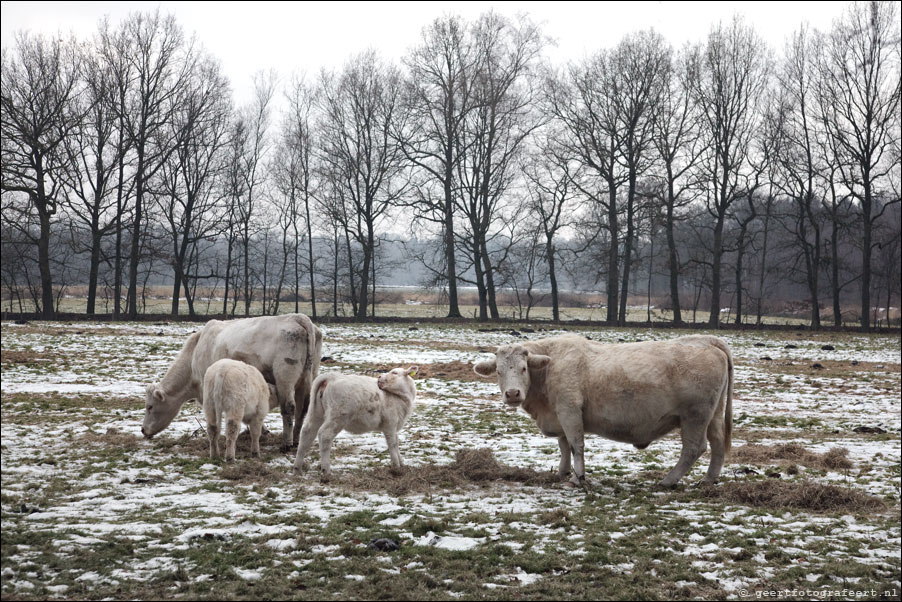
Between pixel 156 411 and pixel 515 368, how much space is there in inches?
223

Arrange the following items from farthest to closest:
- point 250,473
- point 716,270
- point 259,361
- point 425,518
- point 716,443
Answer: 1. point 716,270
2. point 259,361
3. point 716,443
4. point 250,473
5. point 425,518

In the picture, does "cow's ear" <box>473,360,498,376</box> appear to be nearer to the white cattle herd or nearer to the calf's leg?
the white cattle herd

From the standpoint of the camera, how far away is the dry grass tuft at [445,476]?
8.01 meters

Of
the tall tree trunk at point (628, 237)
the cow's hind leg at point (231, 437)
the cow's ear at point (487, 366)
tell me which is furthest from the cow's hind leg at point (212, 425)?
the tall tree trunk at point (628, 237)

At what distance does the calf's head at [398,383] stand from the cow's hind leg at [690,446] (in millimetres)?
3349

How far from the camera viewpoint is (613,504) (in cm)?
747

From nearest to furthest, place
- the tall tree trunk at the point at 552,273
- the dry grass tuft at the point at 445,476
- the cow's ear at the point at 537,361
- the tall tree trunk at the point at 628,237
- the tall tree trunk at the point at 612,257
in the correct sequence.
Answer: the dry grass tuft at the point at 445,476
the cow's ear at the point at 537,361
the tall tree trunk at the point at 628,237
the tall tree trunk at the point at 612,257
the tall tree trunk at the point at 552,273

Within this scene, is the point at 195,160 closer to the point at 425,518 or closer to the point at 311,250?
the point at 311,250

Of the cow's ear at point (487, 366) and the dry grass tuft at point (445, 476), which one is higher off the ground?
the cow's ear at point (487, 366)

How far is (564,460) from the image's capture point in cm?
887

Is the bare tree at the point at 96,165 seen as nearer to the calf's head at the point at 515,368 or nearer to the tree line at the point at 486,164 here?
the tree line at the point at 486,164

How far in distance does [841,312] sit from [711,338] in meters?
39.3

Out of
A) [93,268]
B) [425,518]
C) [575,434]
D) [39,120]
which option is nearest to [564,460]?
[575,434]

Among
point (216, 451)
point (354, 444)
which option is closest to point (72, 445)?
point (216, 451)
